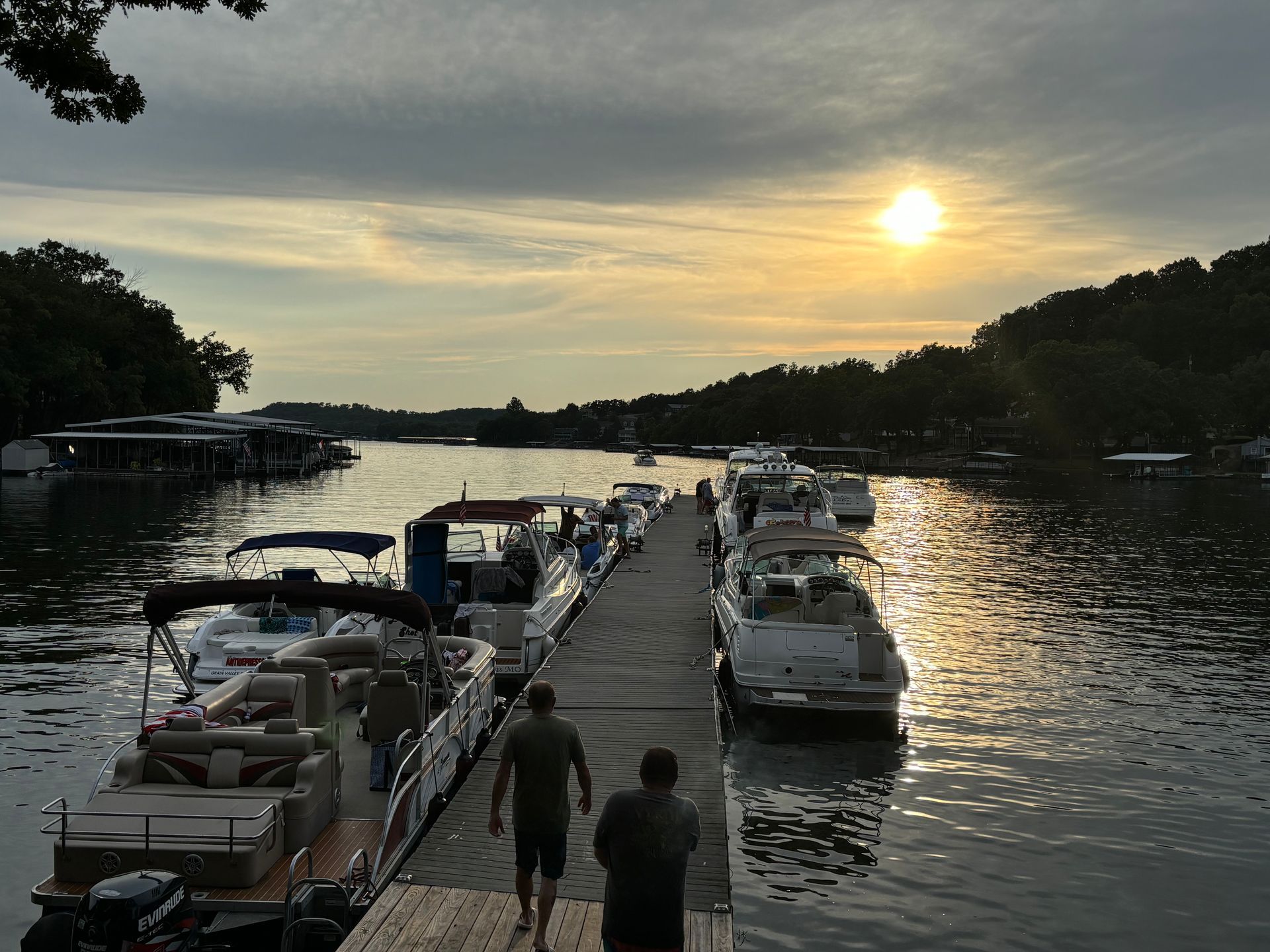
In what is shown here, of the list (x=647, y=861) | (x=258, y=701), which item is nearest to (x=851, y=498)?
(x=258, y=701)

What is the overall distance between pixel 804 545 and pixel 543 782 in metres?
11.3

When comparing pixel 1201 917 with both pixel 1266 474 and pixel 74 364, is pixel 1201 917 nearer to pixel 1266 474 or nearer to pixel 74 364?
pixel 74 364

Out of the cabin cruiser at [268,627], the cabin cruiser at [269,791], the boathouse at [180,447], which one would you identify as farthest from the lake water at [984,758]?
the boathouse at [180,447]

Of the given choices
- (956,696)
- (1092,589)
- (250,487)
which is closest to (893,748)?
(956,696)

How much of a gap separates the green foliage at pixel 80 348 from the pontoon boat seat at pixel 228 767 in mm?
78247

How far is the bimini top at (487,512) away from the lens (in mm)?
18844

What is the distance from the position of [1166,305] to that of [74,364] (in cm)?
15146

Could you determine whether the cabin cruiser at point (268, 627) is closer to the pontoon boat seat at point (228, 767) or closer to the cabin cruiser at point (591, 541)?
the pontoon boat seat at point (228, 767)

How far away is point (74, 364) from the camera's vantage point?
80312 mm

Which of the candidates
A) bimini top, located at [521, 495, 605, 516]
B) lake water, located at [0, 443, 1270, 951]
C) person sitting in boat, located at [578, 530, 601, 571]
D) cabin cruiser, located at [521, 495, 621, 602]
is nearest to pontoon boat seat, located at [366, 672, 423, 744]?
lake water, located at [0, 443, 1270, 951]

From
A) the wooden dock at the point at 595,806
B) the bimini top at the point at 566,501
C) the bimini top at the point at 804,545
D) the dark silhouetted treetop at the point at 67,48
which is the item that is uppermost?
the dark silhouetted treetop at the point at 67,48

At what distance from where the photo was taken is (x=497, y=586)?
18.9 metres

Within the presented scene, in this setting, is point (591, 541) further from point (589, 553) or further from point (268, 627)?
point (268, 627)

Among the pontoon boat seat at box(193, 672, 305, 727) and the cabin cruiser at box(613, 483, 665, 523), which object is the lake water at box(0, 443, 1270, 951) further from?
the cabin cruiser at box(613, 483, 665, 523)
